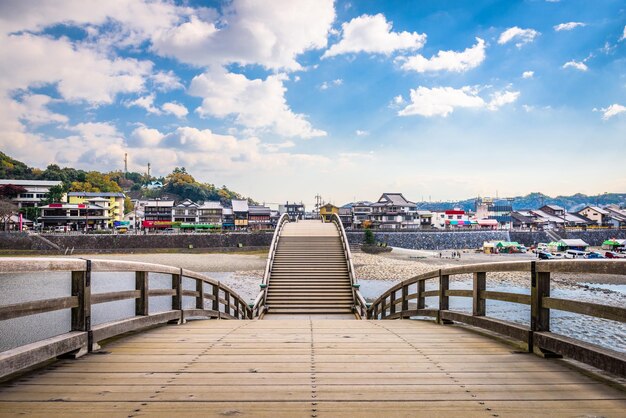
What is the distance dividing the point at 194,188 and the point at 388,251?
193 ft

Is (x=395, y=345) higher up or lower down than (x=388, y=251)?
higher up

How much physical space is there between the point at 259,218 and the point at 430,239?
1226 inches

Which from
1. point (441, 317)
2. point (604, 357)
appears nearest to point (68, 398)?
point (604, 357)

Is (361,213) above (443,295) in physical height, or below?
above

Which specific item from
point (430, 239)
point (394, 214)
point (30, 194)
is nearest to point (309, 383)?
point (430, 239)

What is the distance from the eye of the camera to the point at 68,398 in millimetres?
2760

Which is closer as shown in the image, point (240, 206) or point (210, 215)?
point (210, 215)

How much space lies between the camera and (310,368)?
3.47m

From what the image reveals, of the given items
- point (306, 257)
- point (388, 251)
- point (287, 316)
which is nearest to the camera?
point (287, 316)

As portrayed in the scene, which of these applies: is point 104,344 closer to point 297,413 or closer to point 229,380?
point 229,380

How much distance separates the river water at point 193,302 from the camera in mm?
16766

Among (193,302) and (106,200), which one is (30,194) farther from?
(193,302)

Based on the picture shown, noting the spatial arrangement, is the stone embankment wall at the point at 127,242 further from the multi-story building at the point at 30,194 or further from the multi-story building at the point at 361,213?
the multi-story building at the point at 361,213

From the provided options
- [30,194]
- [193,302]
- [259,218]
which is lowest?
[193,302]
